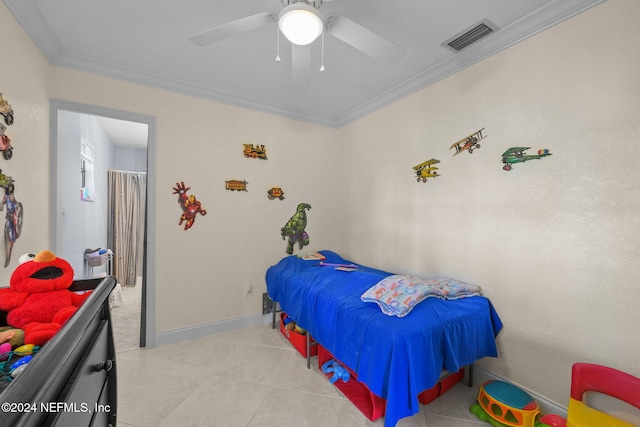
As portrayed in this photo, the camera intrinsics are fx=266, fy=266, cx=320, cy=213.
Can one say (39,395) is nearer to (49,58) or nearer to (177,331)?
(177,331)

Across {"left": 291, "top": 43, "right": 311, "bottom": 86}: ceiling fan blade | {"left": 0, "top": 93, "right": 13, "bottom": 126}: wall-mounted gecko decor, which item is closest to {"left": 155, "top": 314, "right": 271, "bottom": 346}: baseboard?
{"left": 0, "top": 93, "right": 13, "bottom": 126}: wall-mounted gecko decor

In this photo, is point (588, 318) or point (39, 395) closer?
point (39, 395)

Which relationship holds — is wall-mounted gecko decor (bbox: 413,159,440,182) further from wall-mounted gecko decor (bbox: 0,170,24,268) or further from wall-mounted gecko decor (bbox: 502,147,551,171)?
wall-mounted gecko decor (bbox: 0,170,24,268)

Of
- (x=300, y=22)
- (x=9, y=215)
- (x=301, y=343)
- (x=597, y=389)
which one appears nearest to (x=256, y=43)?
(x=300, y=22)

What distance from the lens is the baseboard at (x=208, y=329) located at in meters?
2.51

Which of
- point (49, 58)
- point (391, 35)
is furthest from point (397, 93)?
point (49, 58)

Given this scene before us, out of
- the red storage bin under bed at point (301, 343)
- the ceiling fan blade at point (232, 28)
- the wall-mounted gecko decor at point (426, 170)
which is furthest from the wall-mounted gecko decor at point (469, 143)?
the red storage bin under bed at point (301, 343)

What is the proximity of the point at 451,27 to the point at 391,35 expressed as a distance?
38 centimetres

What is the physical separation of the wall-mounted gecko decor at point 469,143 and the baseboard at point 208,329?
2558 millimetres

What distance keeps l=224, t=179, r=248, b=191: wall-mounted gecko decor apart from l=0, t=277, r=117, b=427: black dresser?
175 centimetres

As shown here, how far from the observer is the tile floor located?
1.65 metres

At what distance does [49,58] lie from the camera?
6.62 ft

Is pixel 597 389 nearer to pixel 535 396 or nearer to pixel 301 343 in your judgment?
pixel 535 396

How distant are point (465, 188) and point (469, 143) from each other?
35 centimetres
